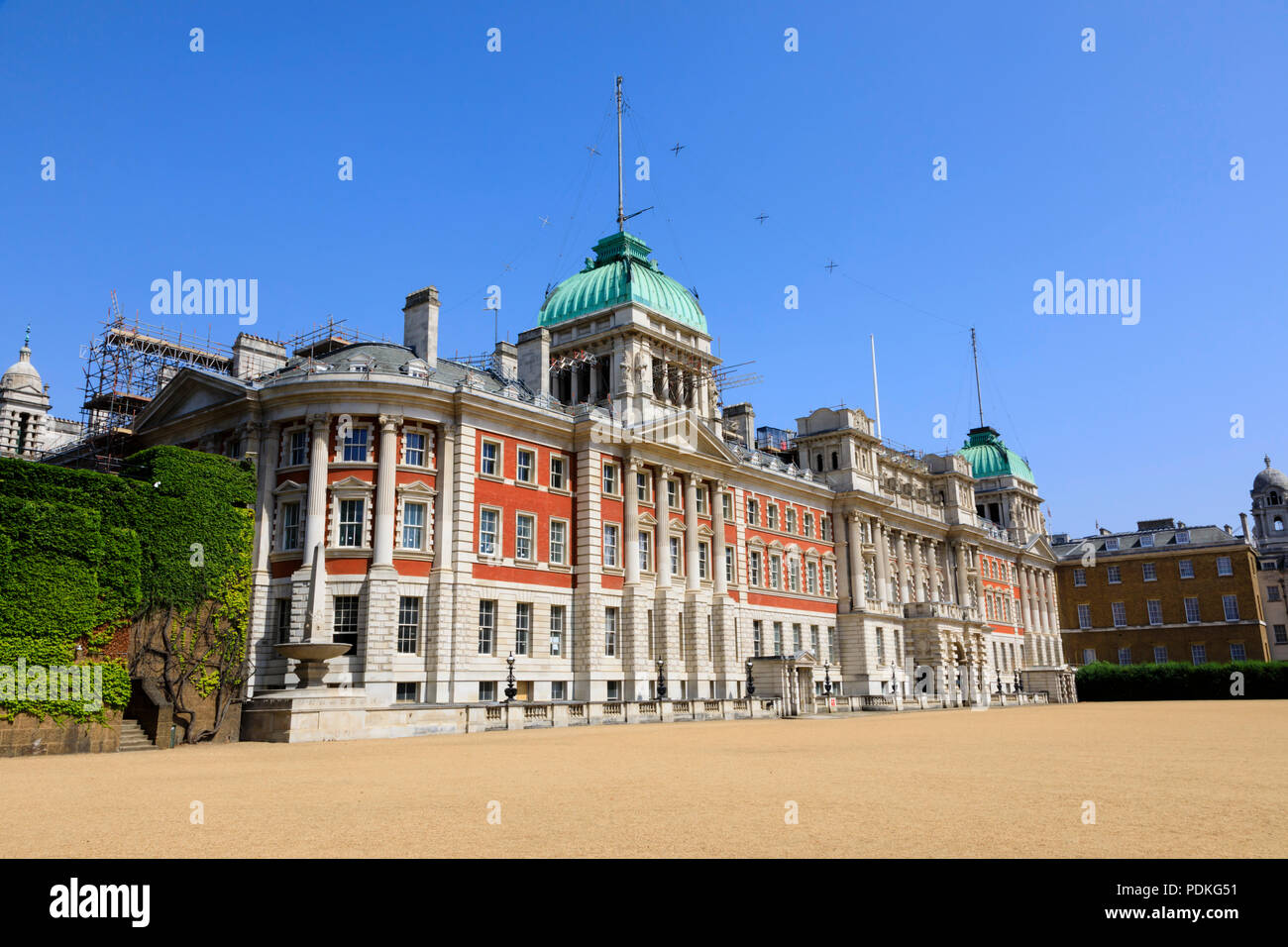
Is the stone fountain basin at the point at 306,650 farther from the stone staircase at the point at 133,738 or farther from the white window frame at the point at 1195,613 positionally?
the white window frame at the point at 1195,613

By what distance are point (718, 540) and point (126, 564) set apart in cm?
3311

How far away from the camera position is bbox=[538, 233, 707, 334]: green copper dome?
192 feet

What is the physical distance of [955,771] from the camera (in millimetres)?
17578

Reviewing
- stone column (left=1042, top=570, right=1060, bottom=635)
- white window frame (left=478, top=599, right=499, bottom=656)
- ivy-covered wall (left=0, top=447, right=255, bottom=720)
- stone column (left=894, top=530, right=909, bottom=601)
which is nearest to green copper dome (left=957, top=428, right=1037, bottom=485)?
stone column (left=1042, top=570, right=1060, bottom=635)

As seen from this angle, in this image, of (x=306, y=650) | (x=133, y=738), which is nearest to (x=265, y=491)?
Answer: (x=306, y=650)

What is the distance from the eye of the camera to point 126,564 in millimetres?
30641

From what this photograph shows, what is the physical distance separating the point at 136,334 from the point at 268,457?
Result: 660 inches

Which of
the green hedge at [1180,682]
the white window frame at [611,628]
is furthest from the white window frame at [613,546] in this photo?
the green hedge at [1180,682]

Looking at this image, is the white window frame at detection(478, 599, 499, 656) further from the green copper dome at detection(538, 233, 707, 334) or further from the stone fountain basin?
the green copper dome at detection(538, 233, 707, 334)

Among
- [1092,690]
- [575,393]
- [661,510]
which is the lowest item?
[1092,690]

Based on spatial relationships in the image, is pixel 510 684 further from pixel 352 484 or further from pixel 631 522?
pixel 631 522

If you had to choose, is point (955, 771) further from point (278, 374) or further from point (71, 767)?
point (278, 374)

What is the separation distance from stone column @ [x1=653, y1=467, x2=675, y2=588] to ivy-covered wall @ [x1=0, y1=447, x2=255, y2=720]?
2150cm

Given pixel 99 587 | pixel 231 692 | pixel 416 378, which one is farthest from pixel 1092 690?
pixel 99 587
